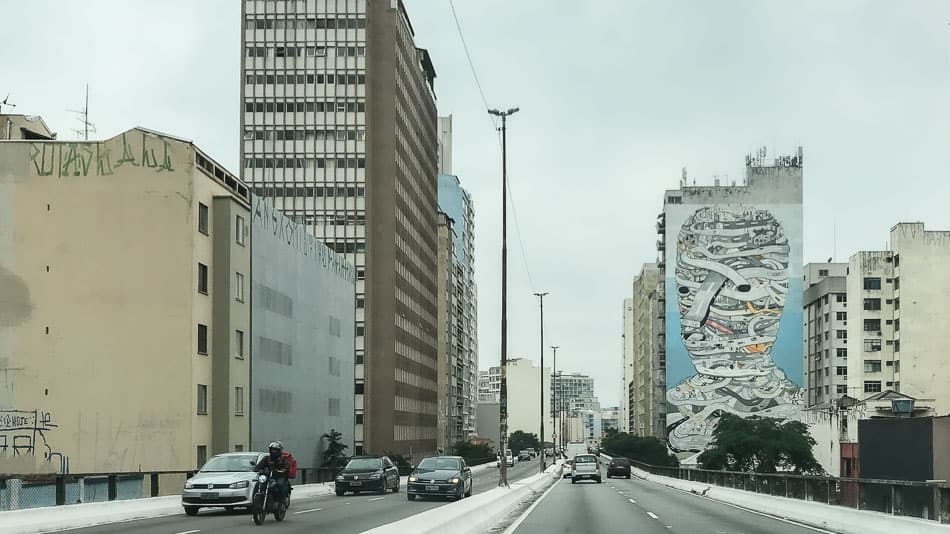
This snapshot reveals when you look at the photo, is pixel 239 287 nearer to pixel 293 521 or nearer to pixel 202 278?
pixel 202 278

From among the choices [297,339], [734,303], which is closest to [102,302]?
[297,339]

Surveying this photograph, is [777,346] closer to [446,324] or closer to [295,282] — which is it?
[446,324]

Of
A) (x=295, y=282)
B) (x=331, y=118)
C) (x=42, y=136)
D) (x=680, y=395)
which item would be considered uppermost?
(x=331, y=118)

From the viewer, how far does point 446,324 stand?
171 m

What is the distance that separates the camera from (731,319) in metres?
140

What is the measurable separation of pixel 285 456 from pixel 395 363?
91.2 m

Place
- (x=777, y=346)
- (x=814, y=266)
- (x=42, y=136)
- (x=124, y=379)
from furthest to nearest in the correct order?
1. (x=814, y=266)
2. (x=777, y=346)
3. (x=42, y=136)
4. (x=124, y=379)

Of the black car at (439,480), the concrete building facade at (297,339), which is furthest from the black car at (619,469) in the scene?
the black car at (439,480)

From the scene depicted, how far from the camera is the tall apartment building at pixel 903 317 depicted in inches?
4550

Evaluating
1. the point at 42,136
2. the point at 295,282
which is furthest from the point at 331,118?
the point at 42,136

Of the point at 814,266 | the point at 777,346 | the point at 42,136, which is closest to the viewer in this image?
the point at 42,136

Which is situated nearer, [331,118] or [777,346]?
[331,118]

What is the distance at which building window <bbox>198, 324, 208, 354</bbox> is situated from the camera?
52906 mm

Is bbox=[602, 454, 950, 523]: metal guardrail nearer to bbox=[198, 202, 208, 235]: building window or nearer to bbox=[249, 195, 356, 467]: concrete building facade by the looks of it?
bbox=[198, 202, 208, 235]: building window
